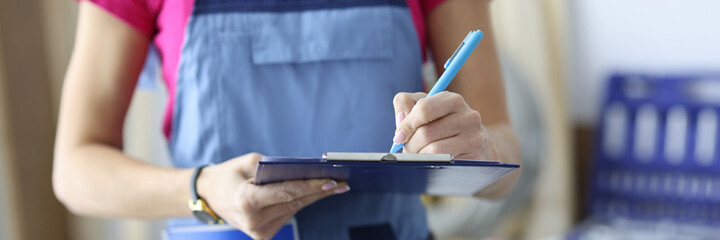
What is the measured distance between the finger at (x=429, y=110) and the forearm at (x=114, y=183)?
0.57 feet

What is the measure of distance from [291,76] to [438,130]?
0.10 metres

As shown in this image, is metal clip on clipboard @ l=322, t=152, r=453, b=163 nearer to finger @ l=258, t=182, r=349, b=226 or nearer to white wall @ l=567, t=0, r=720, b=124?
finger @ l=258, t=182, r=349, b=226

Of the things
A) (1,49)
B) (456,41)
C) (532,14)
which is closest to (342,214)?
(456,41)

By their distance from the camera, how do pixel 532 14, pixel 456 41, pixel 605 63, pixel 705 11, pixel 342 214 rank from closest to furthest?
pixel 456 41
pixel 342 214
pixel 532 14
pixel 705 11
pixel 605 63

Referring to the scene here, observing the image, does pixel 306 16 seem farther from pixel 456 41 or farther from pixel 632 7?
pixel 632 7

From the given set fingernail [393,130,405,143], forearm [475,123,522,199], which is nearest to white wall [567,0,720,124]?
forearm [475,123,522,199]

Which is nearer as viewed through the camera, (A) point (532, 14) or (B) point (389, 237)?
(B) point (389, 237)

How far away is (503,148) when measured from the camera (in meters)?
0.29

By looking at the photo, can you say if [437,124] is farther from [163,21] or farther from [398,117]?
[163,21]

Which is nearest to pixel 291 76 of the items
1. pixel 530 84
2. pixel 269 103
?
pixel 269 103

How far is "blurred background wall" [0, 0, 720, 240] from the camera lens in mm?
554

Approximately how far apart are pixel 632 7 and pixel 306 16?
1.22 m

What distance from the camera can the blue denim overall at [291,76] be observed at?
11.7 inches

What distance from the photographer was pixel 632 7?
1.36 metres
